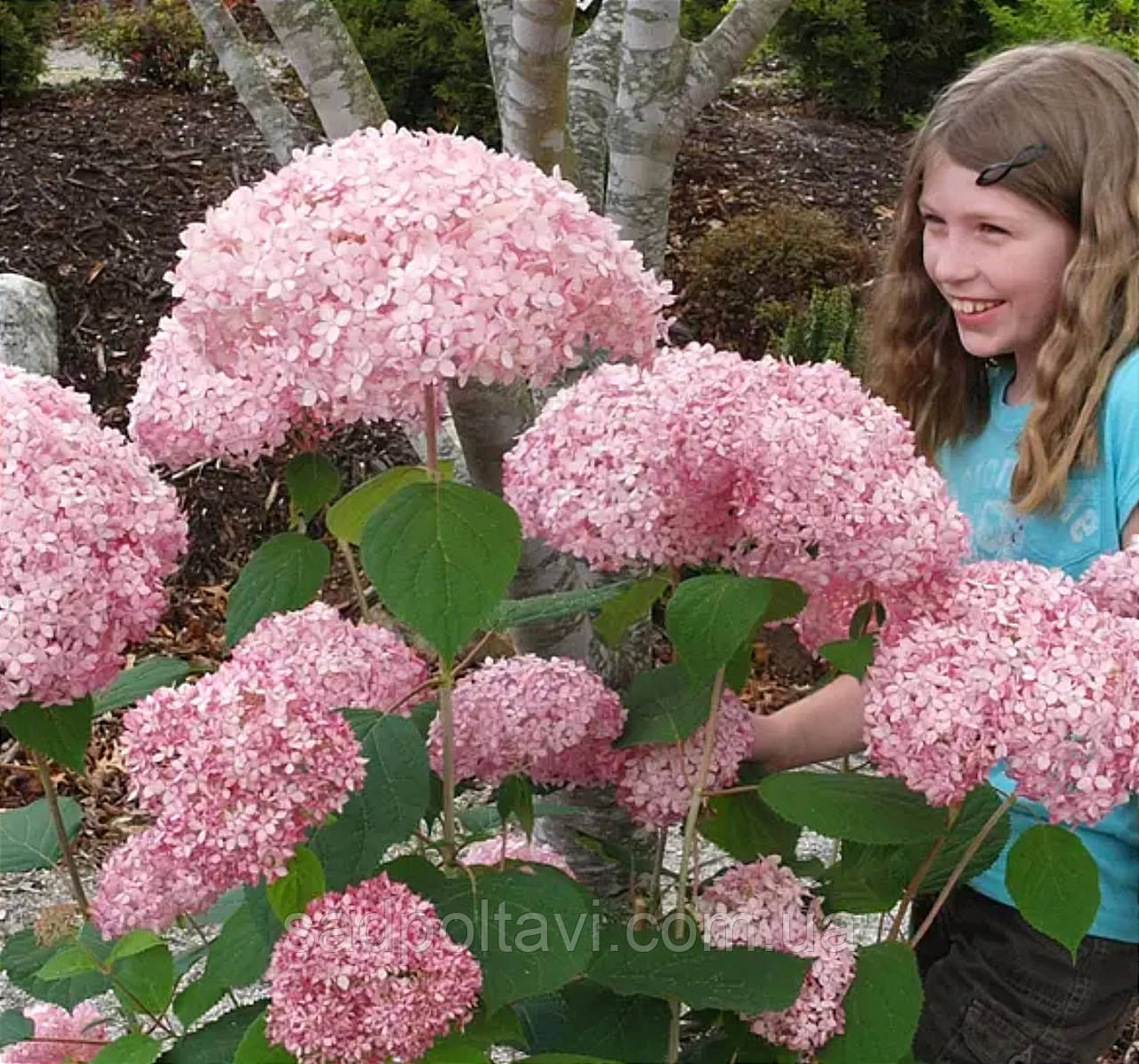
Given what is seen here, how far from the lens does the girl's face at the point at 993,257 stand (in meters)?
1.82

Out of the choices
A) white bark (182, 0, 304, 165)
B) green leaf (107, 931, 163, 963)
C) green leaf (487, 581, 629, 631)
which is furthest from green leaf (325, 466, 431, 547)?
white bark (182, 0, 304, 165)

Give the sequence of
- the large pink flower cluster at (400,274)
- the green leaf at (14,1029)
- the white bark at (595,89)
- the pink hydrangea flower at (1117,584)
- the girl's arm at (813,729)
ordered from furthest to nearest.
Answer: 1. the white bark at (595,89)
2. the girl's arm at (813,729)
3. the green leaf at (14,1029)
4. the pink hydrangea flower at (1117,584)
5. the large pink flower cluster at (400,274)

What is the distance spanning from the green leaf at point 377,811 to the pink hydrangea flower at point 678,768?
226 mm

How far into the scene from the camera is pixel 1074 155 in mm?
1840

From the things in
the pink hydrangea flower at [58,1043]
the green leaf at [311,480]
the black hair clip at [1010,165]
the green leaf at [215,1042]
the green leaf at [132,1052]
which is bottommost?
the pink hydrangea flower at [58,1043]

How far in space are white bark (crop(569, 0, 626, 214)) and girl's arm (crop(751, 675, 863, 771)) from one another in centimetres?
110


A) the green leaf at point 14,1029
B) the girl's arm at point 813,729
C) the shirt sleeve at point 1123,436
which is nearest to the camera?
the green leaf at point 14,1029

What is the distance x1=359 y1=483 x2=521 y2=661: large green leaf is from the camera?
1.03 m

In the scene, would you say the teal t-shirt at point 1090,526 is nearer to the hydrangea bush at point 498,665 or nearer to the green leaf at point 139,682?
the hydrangea bush at point 498,665

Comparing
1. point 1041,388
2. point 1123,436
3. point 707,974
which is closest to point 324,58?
point 1041,388

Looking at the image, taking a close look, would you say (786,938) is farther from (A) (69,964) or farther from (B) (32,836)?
(B) (32,836)

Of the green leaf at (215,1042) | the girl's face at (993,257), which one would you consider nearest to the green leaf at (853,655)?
the green leaf at (215,1042)

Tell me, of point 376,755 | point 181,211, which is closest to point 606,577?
point 376,755

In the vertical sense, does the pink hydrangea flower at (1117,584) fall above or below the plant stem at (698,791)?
above
